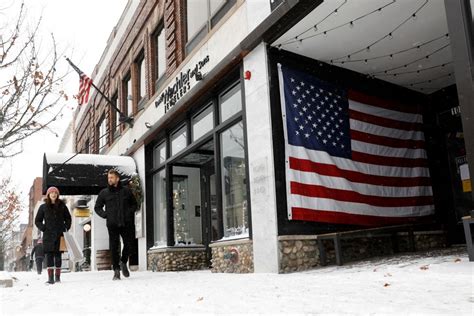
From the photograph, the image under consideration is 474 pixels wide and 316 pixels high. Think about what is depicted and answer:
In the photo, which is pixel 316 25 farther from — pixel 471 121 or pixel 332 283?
pixel 332 283

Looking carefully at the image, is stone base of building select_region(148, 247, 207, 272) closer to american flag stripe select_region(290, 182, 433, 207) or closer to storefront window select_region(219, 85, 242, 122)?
storefront window select_region(219, 85, 242, 122)

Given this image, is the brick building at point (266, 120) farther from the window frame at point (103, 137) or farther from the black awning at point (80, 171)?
the window frame at point (103, 137)

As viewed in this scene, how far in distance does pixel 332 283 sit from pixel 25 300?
3409 mm

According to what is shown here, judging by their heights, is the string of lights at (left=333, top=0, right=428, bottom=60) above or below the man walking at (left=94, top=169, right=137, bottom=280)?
above

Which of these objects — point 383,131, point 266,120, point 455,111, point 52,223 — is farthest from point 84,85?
point 455,111

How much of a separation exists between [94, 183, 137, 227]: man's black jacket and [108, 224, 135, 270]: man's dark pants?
0.09 metres

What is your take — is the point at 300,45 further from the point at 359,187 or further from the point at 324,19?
the point at 359,187

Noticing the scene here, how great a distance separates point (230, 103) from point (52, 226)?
3.87 m

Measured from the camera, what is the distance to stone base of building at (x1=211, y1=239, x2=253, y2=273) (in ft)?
25.4

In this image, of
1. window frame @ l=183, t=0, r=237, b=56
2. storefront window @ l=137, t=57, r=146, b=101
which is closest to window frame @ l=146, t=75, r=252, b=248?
window frame @ l=183, t=0, r=237, b=56

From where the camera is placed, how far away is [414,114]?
33.1 ft

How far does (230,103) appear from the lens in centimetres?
905

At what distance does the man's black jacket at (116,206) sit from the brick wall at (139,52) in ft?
14.1

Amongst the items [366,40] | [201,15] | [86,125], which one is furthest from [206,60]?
[86,125]
